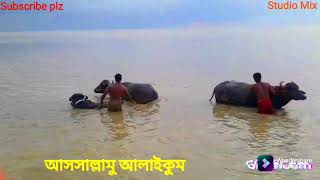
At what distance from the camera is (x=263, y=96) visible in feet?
30.3

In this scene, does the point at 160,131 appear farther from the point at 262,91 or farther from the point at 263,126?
the point at 262,91

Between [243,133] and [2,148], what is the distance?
382 centimetres

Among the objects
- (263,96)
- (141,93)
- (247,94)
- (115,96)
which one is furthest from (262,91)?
(115,96)

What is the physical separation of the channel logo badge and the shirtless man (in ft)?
9.11

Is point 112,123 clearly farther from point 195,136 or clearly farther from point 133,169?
point 133,169

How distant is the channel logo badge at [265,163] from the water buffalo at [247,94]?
10.7 ft

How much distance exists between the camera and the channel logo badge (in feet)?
20.1

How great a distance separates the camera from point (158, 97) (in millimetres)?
11148

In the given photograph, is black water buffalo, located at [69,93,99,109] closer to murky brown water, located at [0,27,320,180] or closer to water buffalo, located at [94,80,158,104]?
murky brown water, located at [0,27,320,180]

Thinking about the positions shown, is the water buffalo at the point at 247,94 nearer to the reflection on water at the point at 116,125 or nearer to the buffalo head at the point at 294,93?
the buffalo head at the point at 294,93

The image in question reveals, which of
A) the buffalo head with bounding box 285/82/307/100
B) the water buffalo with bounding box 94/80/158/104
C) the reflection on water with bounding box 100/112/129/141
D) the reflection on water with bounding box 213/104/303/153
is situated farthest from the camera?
the water buffalo with bounding box 94/80/158/104

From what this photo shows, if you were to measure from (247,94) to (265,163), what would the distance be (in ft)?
12.0

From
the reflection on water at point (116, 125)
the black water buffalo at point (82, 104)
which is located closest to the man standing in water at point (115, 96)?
the reflection on water at point (116, 125)

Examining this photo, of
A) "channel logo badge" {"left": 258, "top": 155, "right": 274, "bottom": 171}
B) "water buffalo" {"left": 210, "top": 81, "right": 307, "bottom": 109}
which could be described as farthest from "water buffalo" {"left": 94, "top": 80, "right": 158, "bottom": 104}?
"channel logo badge" {"left": 258, "top": 155, "right": 274, "bottom": 171}
